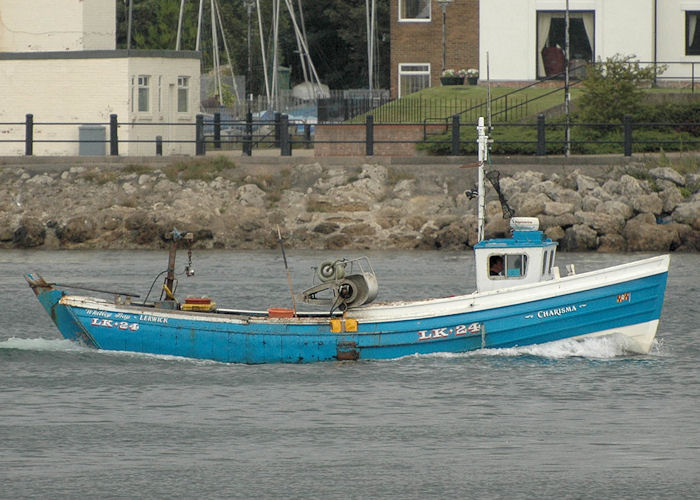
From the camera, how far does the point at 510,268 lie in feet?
84.0

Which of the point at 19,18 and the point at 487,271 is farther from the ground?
the point at 19,18

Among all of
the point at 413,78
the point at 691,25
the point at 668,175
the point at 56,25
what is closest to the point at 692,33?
the point at 691,25

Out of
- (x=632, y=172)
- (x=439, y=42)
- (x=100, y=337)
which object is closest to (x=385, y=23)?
(x=439, y=42)

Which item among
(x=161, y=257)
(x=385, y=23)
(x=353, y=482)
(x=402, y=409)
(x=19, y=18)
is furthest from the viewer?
(x=385, y=23)

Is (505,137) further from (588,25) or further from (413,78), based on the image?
(413,78)

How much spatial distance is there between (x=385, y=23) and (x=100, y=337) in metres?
58.6

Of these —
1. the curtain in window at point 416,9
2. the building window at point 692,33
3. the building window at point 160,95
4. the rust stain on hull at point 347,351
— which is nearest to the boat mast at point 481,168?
the rust stain on hull at point 347,351

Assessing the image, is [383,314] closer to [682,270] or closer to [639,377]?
[639,377]

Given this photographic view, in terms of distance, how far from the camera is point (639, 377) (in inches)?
955

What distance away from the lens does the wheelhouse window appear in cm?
2558

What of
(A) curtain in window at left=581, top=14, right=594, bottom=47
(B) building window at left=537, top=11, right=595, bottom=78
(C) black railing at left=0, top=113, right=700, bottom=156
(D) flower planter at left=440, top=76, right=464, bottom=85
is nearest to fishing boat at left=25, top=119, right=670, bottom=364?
(C) black railing at left=0, top=113, right=700, bottom=156

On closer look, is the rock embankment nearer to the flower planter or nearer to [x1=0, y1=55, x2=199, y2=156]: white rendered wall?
[x1=0, y1=55, x2=199, y2=156]: white rendered wall

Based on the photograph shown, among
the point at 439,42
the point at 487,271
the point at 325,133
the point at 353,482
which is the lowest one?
the point at 353,482

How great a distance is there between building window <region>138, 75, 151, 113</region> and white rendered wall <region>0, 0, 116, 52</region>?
2.64 metres
